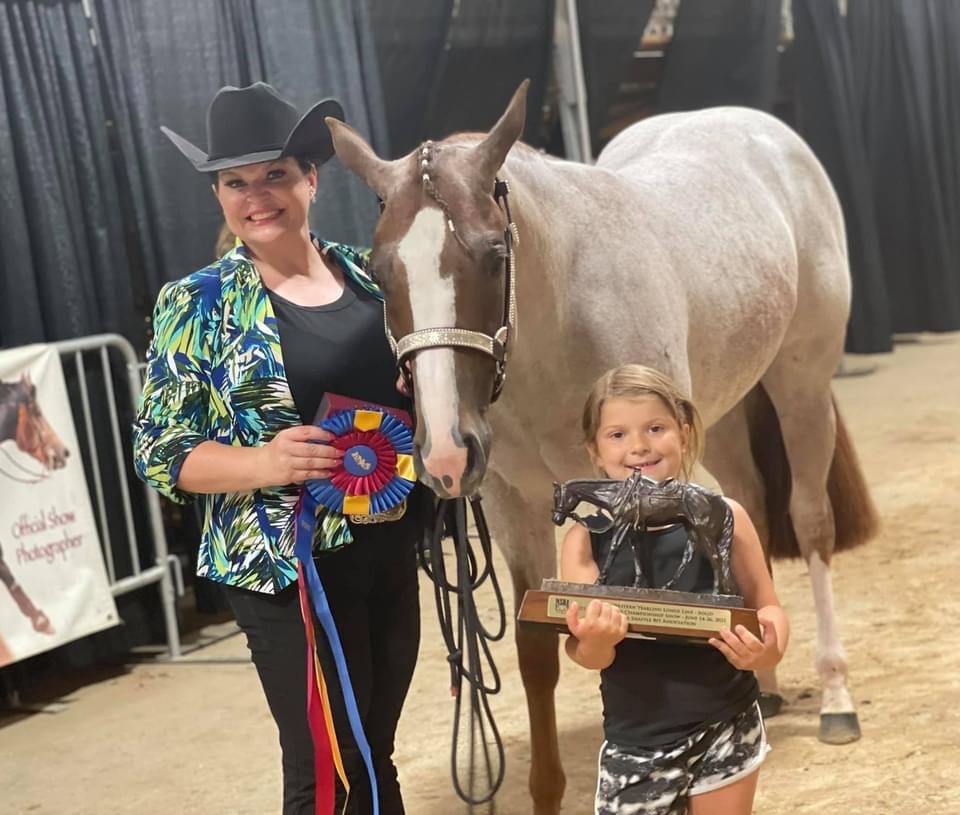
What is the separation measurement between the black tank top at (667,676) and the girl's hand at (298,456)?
0.38 meters

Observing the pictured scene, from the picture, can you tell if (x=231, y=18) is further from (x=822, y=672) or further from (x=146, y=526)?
(x=822, y=672)

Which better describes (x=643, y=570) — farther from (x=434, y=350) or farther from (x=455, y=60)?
(x=455, y=60)

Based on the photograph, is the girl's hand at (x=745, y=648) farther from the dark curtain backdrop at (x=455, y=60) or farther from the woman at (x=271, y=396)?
the dark curtain backdrop at (x=455, y=60)

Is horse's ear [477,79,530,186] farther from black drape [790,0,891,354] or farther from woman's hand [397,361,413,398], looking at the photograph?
black drape [790,0,891,354]

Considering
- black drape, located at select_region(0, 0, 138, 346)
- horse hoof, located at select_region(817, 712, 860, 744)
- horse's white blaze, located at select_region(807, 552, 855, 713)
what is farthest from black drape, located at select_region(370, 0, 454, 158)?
horse hoof, located at select_region(817, 712, 860, 744)

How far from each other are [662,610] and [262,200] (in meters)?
0.80

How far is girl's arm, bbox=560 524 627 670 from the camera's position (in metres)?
1.33

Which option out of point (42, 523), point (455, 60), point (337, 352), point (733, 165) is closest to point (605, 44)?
point (455, 60)

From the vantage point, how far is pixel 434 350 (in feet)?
5.07

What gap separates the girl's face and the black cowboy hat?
610 mm

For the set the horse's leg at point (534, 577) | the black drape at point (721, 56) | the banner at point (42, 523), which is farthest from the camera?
the black drape at point (721, 56)

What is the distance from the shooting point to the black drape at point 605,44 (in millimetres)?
6328

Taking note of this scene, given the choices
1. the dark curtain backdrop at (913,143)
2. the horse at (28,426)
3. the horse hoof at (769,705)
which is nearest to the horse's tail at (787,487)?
the horse hoof at (769,705)

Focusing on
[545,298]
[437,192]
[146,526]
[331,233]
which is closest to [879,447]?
[331,233]
